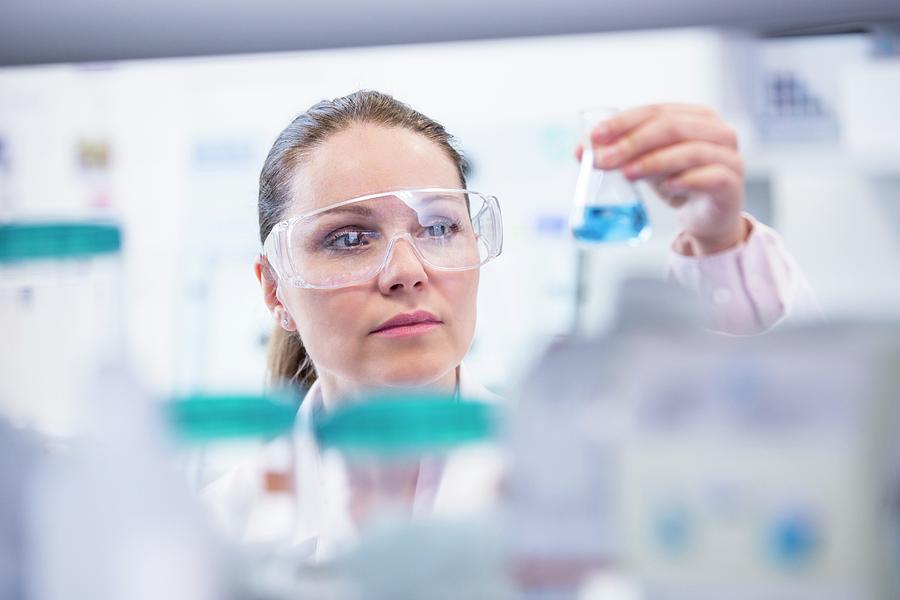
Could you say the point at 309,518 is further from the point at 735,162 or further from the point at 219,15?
the point at 735,162

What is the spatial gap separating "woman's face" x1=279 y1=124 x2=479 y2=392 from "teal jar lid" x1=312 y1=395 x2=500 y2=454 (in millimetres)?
718

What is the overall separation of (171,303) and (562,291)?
1.56 metres

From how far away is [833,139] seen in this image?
324 cm

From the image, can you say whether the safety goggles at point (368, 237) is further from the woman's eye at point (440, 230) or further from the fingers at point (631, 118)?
the fingers at point (631, 118)

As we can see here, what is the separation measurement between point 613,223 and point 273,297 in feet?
2.43

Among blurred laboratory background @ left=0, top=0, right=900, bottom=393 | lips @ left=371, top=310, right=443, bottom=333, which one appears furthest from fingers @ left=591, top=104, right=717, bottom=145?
lips @ left=371, top=310, right=443, bottom=333

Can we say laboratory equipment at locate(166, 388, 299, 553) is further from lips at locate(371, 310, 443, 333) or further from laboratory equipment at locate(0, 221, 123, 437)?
lips at locate(371, 310, 443, 333)

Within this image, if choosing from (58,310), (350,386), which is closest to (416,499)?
(58,310)

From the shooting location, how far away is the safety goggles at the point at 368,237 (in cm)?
120

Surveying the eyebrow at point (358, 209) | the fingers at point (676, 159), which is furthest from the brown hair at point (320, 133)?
the fingers at point (676, 159)

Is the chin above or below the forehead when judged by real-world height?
below

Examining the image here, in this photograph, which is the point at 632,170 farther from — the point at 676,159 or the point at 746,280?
the point at 746,280

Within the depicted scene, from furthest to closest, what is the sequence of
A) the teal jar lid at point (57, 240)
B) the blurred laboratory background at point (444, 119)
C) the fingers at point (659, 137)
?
the fingers at point (659, 137), the blurred laboratory background at point (444, 119), the teal jar lid at point (57, 240)

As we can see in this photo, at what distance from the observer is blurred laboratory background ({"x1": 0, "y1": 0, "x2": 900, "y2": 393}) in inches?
26.5
